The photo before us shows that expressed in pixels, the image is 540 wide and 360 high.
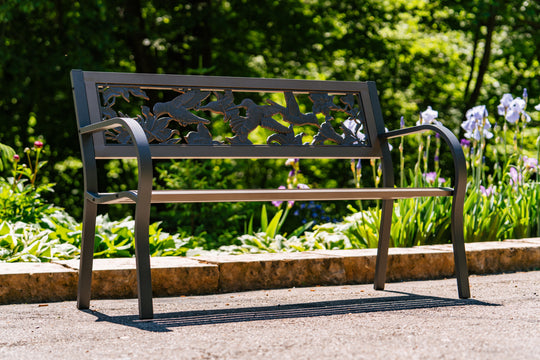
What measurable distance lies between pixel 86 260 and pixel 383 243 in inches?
57.9

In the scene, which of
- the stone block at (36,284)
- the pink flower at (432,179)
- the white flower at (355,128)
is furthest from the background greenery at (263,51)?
the stone block at (36,284)

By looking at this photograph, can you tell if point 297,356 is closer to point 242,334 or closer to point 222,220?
point 242,334

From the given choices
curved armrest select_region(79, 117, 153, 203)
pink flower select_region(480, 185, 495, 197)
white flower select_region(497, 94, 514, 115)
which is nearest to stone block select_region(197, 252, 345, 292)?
curved armrest select_region(79, 117, 153, 203)

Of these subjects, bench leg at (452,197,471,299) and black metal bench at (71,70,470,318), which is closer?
black metal bench at (71,70,470,318)

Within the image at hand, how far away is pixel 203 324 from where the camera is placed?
273 centimetres

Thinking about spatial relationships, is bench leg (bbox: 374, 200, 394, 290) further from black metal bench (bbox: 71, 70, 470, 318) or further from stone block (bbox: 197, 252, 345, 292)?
stone block (bbox: 197, 252, 345, 292)

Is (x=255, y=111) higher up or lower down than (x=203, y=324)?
higher up

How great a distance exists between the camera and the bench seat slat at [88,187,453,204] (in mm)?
2730

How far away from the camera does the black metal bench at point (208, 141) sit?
2.76 m

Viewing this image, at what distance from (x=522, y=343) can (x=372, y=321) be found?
597mm

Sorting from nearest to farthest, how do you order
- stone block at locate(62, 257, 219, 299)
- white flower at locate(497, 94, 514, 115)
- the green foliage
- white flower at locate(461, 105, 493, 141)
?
stone block at locate(62, 257, 219, 299) < white flower at locate(461, 105, 493, 141) < white flower at locate(497, 94, 514, 115) < the green foliage

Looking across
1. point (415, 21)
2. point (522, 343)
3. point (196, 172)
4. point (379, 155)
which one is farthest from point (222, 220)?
point (415, 21)

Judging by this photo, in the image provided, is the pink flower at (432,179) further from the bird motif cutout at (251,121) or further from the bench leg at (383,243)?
the bird motif cutout at (251,121)

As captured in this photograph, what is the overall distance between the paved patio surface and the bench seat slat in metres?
0.47
